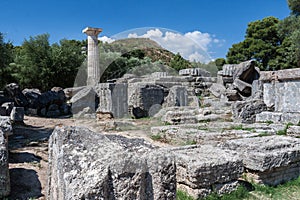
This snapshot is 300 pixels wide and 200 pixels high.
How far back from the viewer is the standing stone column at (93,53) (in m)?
19.4

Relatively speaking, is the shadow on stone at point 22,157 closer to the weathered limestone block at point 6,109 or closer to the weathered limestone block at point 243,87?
the weathered limestone block at point 6,109

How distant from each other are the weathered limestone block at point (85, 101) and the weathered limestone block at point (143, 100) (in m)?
2.26

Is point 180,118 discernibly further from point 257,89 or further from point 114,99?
point 114,99

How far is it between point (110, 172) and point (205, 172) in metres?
1.66

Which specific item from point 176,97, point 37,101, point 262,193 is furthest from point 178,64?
point 262,193

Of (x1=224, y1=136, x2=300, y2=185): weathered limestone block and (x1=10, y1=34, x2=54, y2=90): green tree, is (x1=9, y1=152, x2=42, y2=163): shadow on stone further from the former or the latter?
(x1=10, y1=34, x2=54, y2=90): green tree

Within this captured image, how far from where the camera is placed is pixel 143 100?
447 inches

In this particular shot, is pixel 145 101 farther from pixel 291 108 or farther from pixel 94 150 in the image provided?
pixel 94 150

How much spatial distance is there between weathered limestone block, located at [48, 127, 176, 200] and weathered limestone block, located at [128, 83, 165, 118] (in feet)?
29.8

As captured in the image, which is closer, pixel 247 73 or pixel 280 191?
pixel 280 191

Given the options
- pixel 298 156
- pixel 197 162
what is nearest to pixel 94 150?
pixel 197 162

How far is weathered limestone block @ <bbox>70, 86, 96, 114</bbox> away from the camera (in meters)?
13.2

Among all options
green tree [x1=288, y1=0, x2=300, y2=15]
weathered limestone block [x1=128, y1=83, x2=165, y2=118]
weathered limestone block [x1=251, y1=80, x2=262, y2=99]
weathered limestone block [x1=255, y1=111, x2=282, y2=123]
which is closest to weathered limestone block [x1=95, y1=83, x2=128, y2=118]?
weathered limestone block [x1=128, y1=83, x2=165, y2=118]

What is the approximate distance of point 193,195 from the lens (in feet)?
10.4
